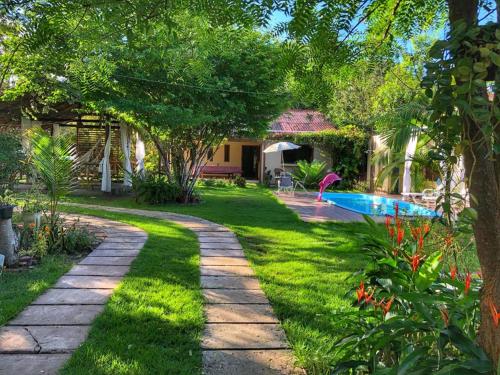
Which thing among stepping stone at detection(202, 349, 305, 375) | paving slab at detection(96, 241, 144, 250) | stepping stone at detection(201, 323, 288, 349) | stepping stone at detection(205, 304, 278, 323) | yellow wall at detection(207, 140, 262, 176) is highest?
yellow wall at detection(207, 140, 262, 176)

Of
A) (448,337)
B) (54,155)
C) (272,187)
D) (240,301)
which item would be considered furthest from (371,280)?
(272,187)

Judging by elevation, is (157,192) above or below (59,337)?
above

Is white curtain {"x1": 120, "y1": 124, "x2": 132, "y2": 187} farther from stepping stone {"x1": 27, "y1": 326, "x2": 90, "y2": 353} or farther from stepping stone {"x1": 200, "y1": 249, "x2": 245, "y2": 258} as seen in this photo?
stepping stone {"x1": 27, "y1": 326, "x2": 90, "y2": 353}

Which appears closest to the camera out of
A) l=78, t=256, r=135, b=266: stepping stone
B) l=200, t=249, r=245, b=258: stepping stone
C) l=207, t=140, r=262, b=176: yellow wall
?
l=78, t=256, r=135, b=266: stepping stone

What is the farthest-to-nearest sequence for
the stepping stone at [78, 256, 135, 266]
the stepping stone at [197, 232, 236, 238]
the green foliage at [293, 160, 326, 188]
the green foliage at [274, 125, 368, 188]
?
the green foliage at [274, 125, 368, 188], the green foliage at [293, 160, 326, 188], the stepping stone at [197, 232, 236, 238], the stepping stone at [78, 256, 135, 266]

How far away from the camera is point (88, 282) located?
5160 mm

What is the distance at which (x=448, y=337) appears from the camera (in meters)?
1.74

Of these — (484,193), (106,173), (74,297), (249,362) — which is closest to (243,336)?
(249,362)

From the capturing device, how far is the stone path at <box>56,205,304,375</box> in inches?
125

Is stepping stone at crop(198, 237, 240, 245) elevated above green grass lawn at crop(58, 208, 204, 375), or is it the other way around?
stepping stone at crop(198, 237, 240, 245)

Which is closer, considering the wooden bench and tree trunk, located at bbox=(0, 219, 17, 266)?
tree trunk, located at bbox=(0, 219, 17, 266)

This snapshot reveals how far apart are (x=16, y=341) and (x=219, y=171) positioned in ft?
77.8

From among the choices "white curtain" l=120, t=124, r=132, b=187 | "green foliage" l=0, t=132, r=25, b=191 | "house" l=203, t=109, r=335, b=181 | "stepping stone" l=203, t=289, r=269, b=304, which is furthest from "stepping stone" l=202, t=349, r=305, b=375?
"house" l=203, t=109, r=335, b=181

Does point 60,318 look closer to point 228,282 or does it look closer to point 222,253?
point 228,282
